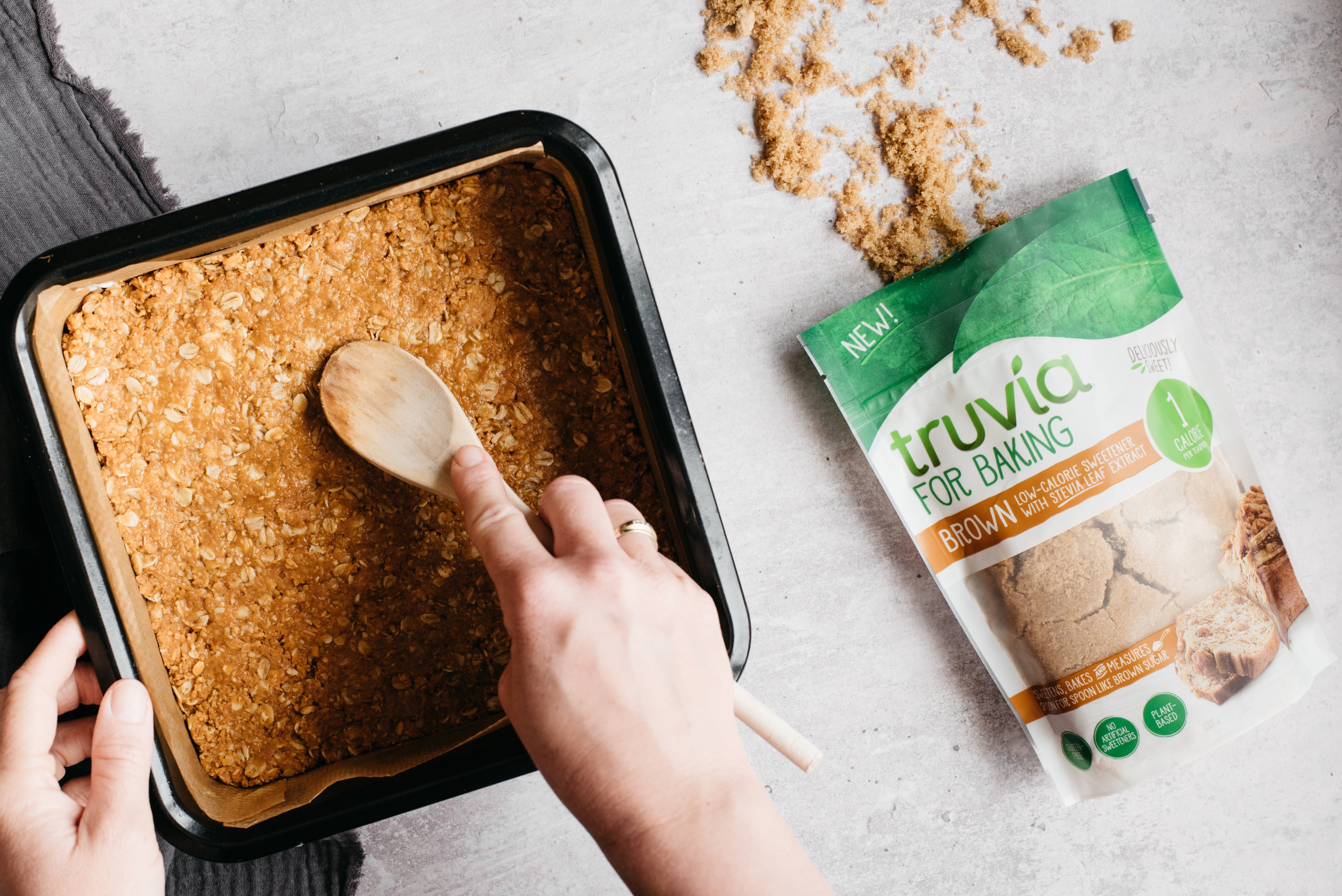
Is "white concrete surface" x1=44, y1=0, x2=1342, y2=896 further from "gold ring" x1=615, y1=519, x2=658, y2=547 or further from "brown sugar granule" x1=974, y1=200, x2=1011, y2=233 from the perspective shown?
"gold ring" x1=615, y1=519, x2=658, y2=547

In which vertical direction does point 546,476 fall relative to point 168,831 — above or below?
above

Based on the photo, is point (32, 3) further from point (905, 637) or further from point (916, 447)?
point (905, 637)

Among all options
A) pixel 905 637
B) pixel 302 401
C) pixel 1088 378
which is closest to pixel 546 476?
pixel 302 401

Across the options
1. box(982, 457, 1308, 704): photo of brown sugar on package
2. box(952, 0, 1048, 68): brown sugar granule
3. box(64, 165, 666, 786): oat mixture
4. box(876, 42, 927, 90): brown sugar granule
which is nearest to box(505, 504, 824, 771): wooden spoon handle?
box(64, 165, 666, 786): oat mixture

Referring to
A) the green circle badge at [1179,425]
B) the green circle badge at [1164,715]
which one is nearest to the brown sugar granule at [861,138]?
the green circle badge at [1179,425]

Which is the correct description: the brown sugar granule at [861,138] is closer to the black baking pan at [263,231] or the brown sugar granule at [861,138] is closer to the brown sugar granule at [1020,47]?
the brown sugar granule at [1020,47]

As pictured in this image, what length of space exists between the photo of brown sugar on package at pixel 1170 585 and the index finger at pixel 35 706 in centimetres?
103

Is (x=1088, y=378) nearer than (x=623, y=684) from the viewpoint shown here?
No

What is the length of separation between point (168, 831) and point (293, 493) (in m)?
0.35

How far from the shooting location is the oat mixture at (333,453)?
801 mm

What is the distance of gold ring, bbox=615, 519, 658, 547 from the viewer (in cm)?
68

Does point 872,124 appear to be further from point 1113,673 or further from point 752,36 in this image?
point 1113,673

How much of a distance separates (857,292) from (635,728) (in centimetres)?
63

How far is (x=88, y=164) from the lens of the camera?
36.2 inches
